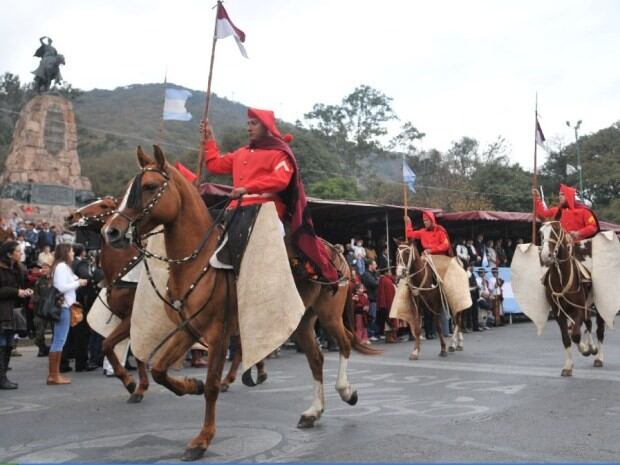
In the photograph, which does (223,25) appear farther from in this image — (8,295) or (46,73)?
(46,73)

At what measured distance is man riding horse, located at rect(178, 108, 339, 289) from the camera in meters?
6.28

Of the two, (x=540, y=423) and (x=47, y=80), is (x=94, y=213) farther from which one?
(x=47, y=80)

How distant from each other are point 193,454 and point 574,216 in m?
8.32

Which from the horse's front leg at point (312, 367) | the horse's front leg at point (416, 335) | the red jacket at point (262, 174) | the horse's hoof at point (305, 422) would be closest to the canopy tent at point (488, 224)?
the horse's front leg at point (416, 335)

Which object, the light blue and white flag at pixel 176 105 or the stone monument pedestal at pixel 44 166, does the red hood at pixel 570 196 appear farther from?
the stone monument pedestal at pixel 44 166

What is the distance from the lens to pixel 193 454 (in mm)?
5191

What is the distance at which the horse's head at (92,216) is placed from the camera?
27.1 ft

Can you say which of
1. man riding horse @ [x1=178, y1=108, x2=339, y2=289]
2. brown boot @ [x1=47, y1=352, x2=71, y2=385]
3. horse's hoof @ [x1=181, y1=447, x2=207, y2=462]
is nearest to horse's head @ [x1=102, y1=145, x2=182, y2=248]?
man riding horse @ [x1=178, y1=108, x2=339, y2=289]

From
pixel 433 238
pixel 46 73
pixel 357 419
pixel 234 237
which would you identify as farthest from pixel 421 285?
pixel 46 73

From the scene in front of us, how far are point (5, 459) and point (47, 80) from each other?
80.7 feet

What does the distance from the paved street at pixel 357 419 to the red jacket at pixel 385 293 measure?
577 cm

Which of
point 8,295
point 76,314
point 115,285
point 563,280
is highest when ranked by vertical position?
point 563,280

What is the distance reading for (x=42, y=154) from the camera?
86.8 ft

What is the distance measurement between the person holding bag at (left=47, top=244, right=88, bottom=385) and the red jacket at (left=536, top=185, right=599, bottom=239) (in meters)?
7.44
